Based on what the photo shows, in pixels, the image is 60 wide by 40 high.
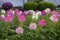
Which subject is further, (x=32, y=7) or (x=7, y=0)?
(x=7, y=0)

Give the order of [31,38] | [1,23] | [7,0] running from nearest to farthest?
1. [31,38]
2. [1,23]
3. [7,0]

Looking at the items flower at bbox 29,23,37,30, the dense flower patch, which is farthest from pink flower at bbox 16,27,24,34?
flower at bbox 29,23,37,30

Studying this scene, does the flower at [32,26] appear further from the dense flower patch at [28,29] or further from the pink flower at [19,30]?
the pink flower at [19,30]

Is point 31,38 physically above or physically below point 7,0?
above

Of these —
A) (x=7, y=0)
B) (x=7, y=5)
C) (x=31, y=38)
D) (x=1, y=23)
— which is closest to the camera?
(x=31, y=38)

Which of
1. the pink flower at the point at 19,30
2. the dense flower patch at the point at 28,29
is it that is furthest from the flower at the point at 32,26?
the pink flower at the point at 19,30

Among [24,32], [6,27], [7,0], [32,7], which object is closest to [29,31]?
[24,32]

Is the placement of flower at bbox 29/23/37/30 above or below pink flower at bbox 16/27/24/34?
above

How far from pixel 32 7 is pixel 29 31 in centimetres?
1487

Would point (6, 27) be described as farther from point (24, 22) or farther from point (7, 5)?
point (7, 5)

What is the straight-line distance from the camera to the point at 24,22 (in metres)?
3.06

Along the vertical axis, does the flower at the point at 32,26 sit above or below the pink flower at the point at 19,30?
above

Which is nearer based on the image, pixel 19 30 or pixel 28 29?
pixel 19 30

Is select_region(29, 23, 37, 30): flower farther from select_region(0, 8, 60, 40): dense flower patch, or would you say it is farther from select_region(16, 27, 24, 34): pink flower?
select_region(16, 27, 24, 34): pink flower
